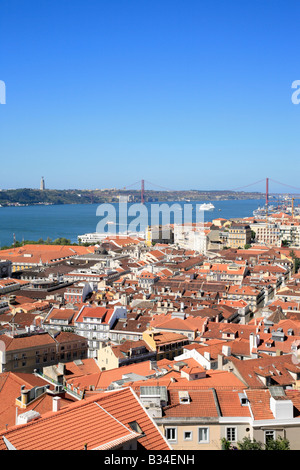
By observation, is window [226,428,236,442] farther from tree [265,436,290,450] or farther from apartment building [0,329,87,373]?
apartment building [0,329,87,373]

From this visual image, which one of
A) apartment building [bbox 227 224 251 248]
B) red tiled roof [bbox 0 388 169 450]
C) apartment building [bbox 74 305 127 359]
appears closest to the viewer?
red tiled roof [bbox 0 388 169 450]

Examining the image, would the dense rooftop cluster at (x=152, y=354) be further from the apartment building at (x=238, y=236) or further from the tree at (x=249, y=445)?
the apartment building at (x=238, y=236)

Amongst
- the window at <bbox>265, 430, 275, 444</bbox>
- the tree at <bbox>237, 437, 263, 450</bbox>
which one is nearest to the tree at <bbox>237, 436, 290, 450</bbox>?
the tree at <bbox>237, 437, 263, 450</bbox>

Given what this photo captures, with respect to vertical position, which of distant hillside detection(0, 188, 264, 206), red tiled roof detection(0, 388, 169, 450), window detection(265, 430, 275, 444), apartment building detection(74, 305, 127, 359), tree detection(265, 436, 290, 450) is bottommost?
apartment building detection(74, 305, 127, 359)

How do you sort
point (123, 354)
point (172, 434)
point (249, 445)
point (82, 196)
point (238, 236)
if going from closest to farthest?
point (249, 445) < point (172, 434) < point (123, 354) < point (238, 236) < point (82, 196)

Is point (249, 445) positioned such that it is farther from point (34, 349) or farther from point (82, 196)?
point (82, 196)

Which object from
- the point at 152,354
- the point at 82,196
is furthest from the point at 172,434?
the point at 82,196

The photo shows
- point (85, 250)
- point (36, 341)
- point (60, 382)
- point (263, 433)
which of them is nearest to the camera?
point (263, 433)

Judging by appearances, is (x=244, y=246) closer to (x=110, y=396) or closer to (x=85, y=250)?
(x=85, y=250)

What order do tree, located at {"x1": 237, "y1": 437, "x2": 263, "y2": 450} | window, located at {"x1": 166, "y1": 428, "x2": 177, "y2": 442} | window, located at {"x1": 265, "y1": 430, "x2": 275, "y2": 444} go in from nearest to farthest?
tree, located at {"x1": 237, "y1": 437, "x2": 263, "y2": 450}
window, located at {"x1": 265, "y1": 430, "x2": 275, "y2": 444}
window, located at {"x1": 166, "y1": 428, "x2": 177, "y2": 442}

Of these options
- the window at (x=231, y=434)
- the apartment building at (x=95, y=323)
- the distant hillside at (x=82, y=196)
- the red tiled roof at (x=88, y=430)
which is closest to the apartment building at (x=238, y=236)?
the apartment building at (x=95, y=323)
